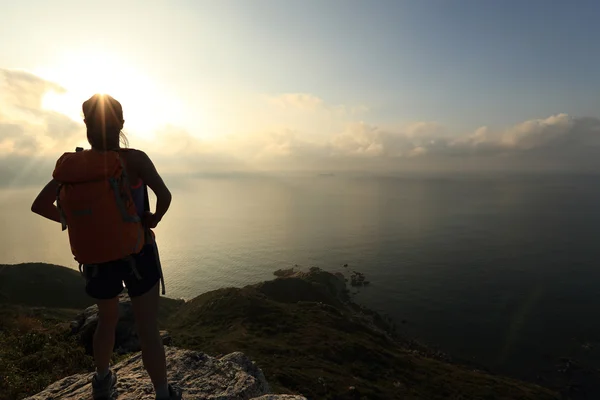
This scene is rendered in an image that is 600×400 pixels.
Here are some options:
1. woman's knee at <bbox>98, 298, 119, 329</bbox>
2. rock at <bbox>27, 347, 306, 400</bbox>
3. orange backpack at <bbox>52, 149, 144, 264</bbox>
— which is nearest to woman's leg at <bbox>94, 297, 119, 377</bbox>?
woman's knee at <bbox>98, 298, 119, 329</bbox>

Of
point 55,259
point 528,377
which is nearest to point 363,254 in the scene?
point 528,377

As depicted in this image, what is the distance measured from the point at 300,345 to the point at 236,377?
45.4m

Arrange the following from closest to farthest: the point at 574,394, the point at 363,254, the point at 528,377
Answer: the point at 574,394 → the point at 528,377 → the point at 363,254

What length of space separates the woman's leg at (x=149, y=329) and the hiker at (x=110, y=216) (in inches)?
0.5

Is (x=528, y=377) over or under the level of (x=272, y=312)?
under

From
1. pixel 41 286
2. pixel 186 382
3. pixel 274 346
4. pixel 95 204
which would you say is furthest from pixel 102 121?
pixel 41 286

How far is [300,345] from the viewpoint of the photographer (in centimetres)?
4769

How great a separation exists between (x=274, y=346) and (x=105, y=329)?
44.7 meters

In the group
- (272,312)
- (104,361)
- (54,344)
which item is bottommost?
(272,312)

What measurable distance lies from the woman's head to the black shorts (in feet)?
4.61

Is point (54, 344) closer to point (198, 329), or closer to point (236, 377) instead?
point (236, 377)

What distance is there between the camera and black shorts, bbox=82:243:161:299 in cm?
370

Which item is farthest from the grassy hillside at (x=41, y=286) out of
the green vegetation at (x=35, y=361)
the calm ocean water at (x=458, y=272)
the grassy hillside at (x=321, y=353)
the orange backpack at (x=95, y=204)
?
the orange backpack at (x=95, y=204)

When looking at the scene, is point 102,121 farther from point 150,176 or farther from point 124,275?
point 124,275
